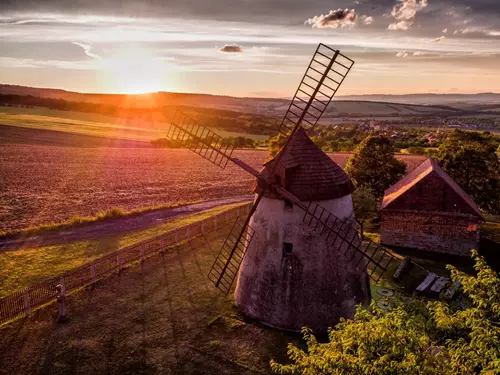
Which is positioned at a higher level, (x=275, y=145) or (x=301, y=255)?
(x=275, y=145)

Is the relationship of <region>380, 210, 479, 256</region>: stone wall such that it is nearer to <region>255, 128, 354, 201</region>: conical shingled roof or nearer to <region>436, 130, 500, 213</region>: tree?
<region>436, 130, 500, 213</region>: tree

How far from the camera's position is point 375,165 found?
1399 inches

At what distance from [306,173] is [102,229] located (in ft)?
68.4

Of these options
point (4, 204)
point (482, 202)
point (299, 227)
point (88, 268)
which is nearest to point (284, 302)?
point (299, 227)

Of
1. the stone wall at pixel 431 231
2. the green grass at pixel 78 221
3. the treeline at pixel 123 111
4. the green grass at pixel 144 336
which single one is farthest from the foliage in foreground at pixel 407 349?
the treeline at pixel 123 111

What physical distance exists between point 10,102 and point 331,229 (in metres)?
127

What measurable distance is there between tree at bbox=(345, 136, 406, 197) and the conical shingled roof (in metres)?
20.5

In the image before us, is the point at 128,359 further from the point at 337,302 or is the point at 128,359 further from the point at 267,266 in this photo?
the point at 337,302

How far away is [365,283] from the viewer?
53.6 feet

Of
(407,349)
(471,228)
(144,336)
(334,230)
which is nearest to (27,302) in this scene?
(144,336)

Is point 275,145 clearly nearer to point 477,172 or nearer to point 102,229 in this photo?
point 477,172

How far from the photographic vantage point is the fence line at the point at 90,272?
16.3 meters

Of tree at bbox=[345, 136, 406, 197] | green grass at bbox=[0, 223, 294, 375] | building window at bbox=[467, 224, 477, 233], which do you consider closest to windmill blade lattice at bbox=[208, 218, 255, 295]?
green grass at bbox=[0, 223, 294, 375]

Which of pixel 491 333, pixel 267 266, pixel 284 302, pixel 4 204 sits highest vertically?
pixel 491 333
